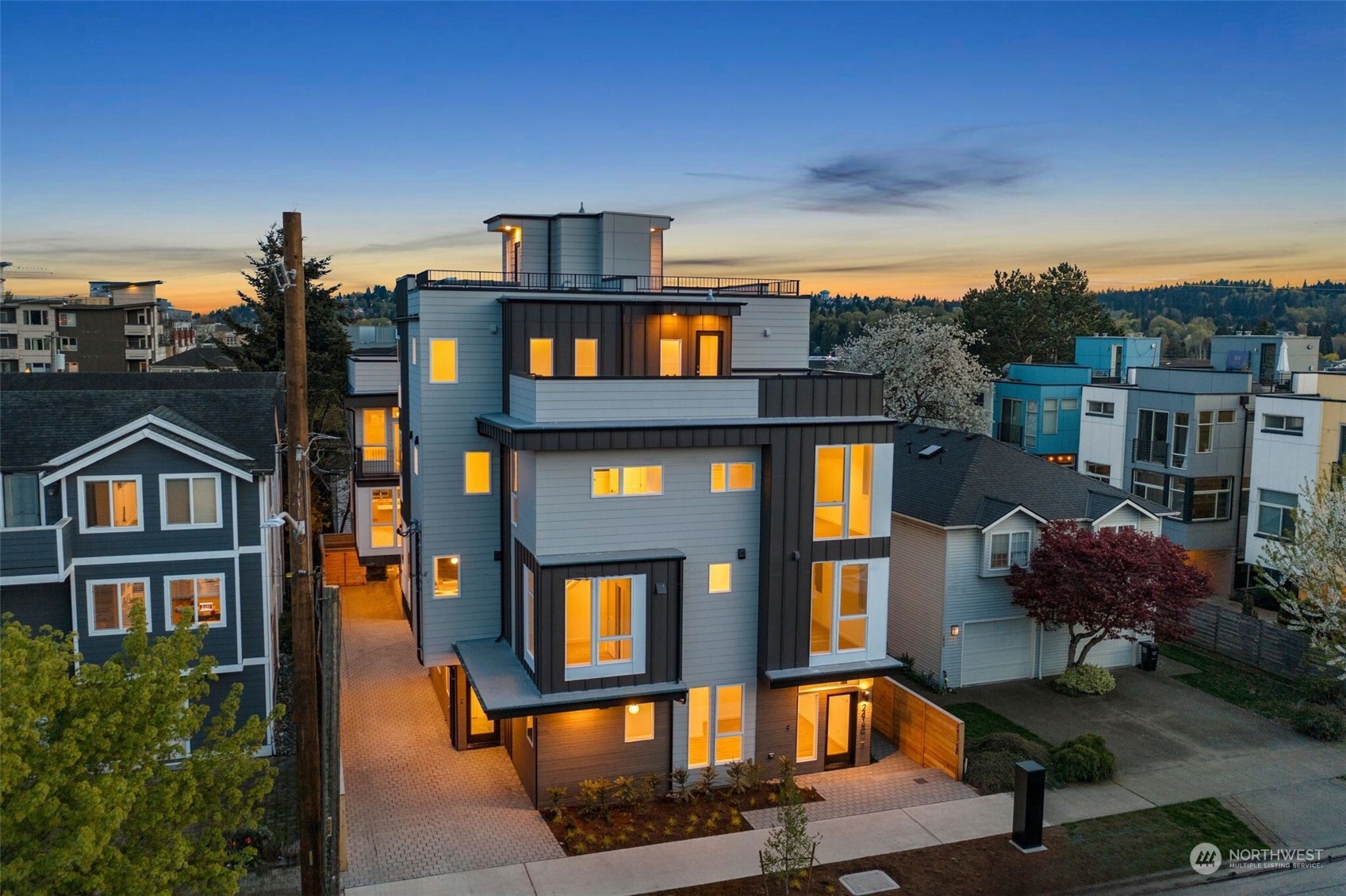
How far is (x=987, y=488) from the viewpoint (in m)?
25.1

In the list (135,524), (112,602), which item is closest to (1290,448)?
(135,524)

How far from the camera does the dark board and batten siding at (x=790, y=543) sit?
18.8 m

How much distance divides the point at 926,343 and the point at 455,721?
32.7 metres

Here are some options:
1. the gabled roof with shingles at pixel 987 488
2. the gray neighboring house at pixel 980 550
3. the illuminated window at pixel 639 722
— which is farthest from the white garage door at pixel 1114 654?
the illuminated window at pixel 639 722

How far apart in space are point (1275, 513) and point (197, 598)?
30.3 metres

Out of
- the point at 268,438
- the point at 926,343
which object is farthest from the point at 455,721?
the point at 926,343

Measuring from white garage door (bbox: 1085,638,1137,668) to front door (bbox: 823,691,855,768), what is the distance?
28.9 feet

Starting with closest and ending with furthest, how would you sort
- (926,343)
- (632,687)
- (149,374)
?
(632,687), (149,374), (926,343)

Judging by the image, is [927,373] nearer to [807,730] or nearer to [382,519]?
[382,519]

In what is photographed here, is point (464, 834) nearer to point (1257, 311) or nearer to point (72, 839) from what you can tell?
point (72, 839)

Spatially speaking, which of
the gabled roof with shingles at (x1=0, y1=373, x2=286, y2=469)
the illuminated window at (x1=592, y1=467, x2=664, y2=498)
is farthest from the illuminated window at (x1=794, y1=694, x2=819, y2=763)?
the gabled roof with shingles at (x1=0, y1=373, x2=286, y2=469)

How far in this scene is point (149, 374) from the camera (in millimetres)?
29766

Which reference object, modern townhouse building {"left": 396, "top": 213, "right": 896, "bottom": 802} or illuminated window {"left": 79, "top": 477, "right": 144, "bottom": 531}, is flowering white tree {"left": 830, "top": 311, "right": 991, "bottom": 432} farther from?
illuminated window {"left": 79, "top": 477, "right": 144, "bottom": 531}

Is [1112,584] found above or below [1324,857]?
above
